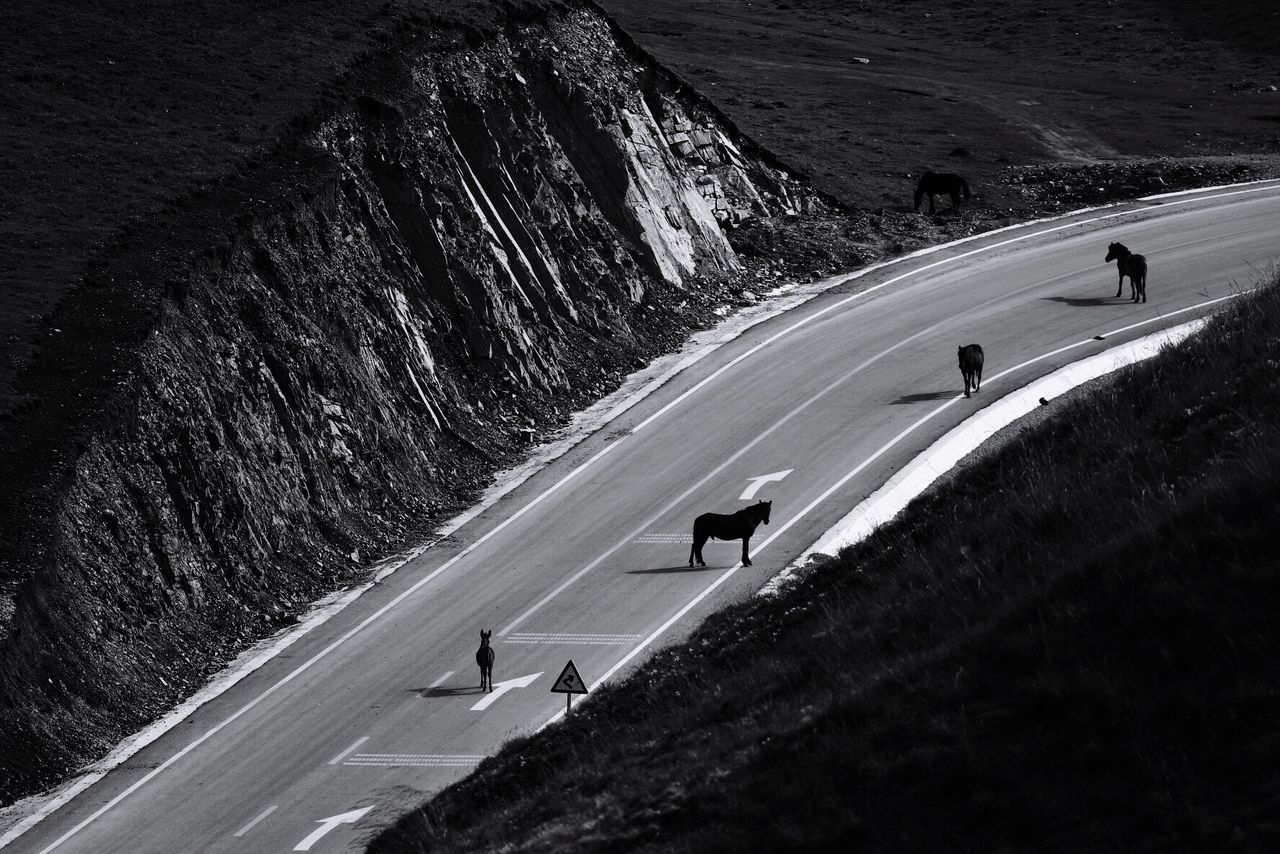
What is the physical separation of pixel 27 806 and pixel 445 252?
21.0 meters

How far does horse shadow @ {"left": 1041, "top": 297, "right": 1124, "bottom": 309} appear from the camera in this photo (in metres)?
46.5

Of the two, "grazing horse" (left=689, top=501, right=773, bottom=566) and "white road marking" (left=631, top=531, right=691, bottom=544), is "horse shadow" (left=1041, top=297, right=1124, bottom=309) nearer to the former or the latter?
"white road marking" (left=631, top=531, right=691, bottom=544)

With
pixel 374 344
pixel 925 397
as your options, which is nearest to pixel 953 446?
pixel 925 397

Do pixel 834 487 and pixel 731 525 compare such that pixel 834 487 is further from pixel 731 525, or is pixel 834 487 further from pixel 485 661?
pixel 485 661

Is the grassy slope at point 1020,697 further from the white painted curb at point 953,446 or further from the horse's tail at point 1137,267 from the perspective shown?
the horse's tail at point 1137,267

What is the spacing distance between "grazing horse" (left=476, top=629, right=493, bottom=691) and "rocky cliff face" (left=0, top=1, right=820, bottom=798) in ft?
20.4

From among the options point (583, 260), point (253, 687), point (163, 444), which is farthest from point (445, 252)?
point (253, 687)

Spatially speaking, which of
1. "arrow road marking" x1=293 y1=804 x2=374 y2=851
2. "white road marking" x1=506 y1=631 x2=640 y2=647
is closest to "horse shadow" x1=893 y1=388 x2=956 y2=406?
"white road marking" x1=506 y1=631 x2=640 y2=647

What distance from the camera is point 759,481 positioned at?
35562 millimetres

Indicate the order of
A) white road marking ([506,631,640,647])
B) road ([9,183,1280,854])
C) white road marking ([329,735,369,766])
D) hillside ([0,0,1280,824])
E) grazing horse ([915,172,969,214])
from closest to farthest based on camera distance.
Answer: road ([9,183,1280,854])
white road marking ([329,735,369,766])
white road marking ([506,631,640,647])
hillside ([0,0,1280,824])
grazing horse ([915,172,969,214])

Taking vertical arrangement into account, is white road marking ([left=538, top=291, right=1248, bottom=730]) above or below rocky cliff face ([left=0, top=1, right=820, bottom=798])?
below

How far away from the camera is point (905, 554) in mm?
17516

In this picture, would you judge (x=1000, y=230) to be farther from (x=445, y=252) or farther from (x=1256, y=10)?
(x=1256, y=10)

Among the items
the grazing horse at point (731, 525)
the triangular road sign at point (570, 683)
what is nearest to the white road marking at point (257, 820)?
the triangular road sign at point (570, 683)
